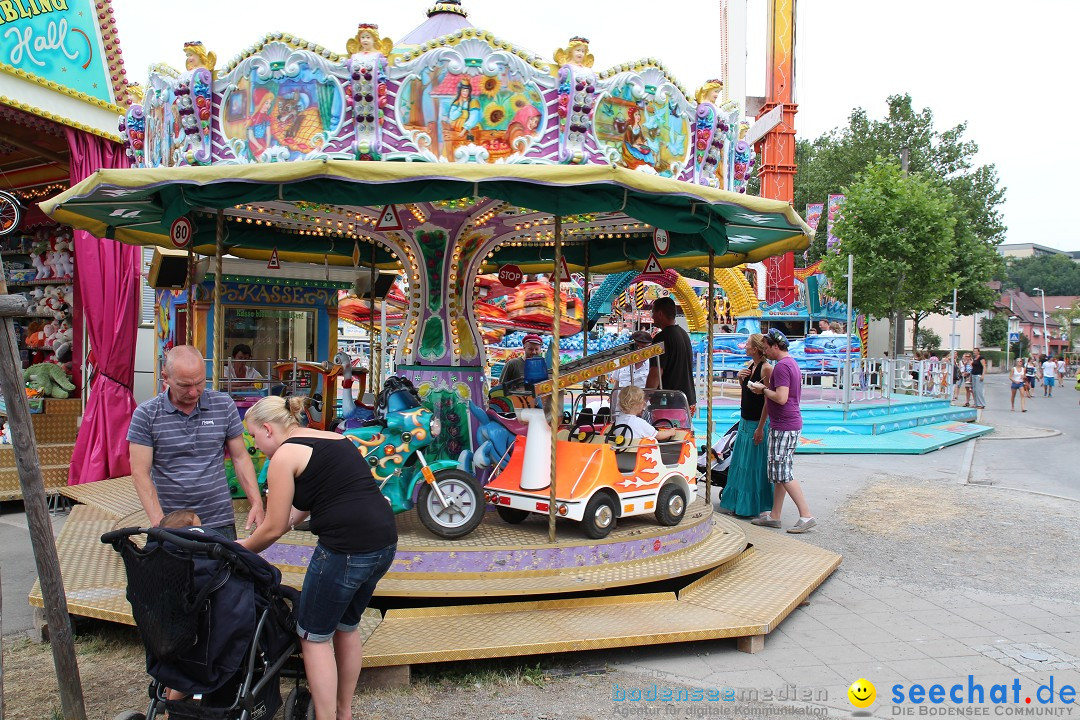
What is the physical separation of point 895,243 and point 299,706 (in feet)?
82.8

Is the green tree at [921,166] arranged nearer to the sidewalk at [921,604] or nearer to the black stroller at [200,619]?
the sidewalk at [921,604]

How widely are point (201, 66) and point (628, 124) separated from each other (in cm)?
302

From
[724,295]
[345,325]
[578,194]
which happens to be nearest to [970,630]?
[578,194]

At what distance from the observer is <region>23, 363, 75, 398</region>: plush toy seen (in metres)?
10.1

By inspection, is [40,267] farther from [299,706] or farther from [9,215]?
[299,706]

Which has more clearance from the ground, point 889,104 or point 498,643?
point 889,104

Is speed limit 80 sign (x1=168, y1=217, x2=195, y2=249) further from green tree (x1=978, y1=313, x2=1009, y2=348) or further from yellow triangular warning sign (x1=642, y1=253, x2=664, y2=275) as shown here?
green tree (x1=978, y1=313, x2=1009, y2=348)

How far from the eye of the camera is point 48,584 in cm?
360

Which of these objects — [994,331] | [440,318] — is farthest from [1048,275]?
[440,318]

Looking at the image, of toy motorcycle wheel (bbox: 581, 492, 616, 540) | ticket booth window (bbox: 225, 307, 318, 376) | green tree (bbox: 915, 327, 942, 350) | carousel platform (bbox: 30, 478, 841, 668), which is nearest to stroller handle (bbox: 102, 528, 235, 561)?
carousel platform (bbox: 30, 478, 841, 668)

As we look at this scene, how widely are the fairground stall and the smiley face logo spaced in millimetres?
8012

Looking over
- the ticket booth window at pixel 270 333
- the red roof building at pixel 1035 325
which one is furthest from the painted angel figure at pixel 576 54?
the red roof building at pixel 1035 325

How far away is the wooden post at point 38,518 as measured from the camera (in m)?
3.51

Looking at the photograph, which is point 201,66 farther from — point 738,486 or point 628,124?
point 738,486
